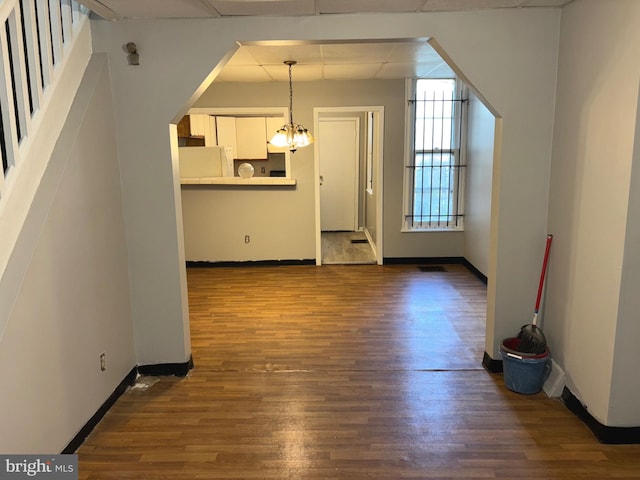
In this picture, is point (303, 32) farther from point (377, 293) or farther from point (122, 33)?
point (377, 293)

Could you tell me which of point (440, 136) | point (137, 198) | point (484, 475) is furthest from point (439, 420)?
point (440, 136)

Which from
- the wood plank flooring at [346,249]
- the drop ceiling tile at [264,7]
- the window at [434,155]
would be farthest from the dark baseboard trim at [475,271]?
the drop ceiling tile at [264,7]

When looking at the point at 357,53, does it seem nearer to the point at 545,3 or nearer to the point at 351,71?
the point at 351,71

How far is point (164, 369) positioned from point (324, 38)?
2463 mm

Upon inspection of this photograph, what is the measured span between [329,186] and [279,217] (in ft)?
9.29

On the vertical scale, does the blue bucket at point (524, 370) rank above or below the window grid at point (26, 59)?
below

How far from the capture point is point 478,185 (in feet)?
18.3

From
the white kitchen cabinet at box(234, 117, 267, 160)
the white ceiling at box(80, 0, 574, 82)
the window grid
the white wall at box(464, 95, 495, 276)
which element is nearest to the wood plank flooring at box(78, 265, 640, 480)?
the white wall at box(464, 95, 495, 276)

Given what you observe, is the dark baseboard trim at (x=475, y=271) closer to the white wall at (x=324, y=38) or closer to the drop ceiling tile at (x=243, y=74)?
the white wall at (x=324, y=38)

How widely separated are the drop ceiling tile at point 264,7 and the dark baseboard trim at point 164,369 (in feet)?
7.61

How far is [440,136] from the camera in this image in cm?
613

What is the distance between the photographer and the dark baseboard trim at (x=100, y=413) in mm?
2365

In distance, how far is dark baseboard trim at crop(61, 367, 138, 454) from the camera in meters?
2.37

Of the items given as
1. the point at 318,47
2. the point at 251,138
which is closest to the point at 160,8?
the point at 318,47
